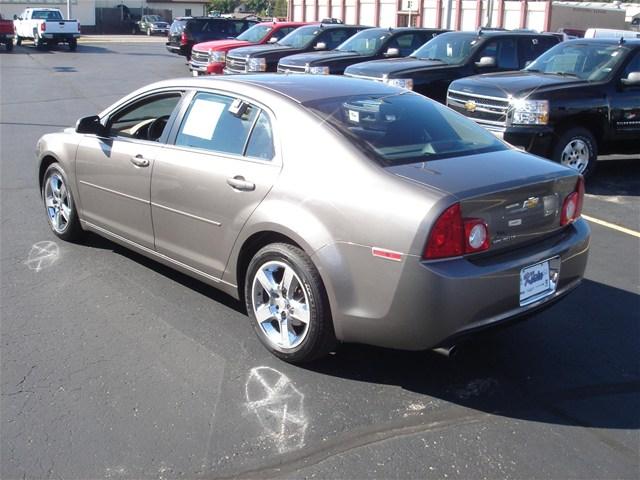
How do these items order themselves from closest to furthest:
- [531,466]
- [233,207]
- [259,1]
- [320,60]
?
[531,466], [233,207], [320,60], [259,1]

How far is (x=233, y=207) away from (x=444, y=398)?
5.49 ft

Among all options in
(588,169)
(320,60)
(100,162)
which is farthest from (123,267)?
(320,60)

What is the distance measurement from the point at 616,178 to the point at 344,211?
7055 millimetres

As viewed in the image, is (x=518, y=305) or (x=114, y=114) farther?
(x=114, y=114)

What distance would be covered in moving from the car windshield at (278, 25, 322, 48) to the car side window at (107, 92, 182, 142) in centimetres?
1199

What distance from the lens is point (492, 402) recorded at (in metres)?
3.88

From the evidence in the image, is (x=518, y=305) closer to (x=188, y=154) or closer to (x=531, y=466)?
(x=531, y=466)

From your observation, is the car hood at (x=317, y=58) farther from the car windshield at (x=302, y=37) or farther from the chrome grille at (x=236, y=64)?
the car windshield at (x=302, y=37)

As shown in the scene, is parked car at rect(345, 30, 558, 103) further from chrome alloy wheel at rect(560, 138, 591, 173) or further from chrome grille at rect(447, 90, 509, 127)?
chrome alloy wheel at rect(560, 138, 591, 173)

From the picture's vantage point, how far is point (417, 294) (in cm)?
359

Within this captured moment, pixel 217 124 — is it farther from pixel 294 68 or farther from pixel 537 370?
pixel 294 68

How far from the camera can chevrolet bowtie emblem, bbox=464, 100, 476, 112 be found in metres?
9.23

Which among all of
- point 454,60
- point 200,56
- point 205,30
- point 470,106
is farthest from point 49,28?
point 470,106

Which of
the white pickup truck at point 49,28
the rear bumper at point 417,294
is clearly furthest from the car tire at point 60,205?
the white pickup truck at point 49,28
